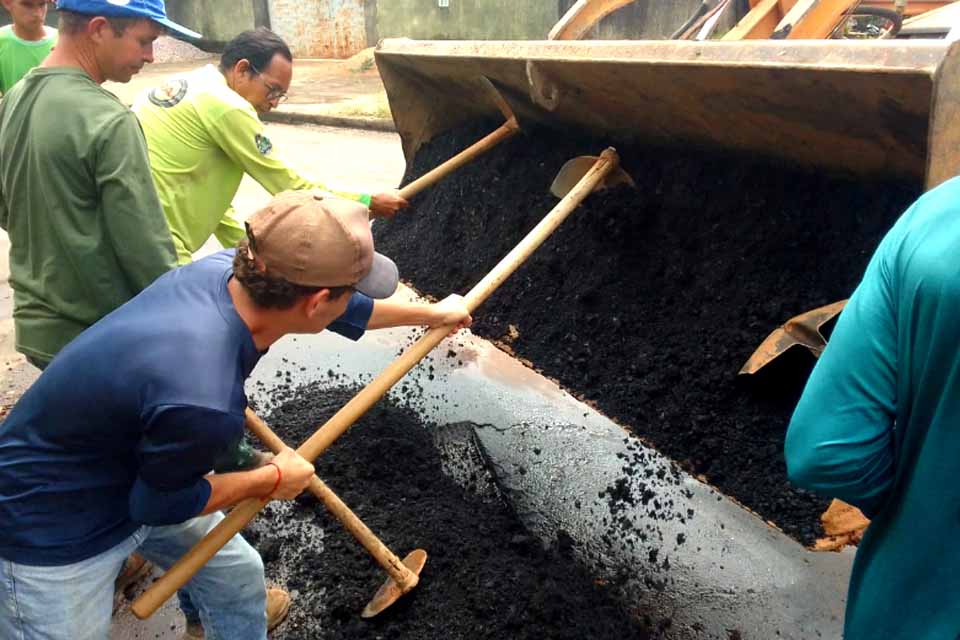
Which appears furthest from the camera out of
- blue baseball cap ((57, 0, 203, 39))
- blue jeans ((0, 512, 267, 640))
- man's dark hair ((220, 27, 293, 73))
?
man's dark hair ((220, 27, 293, 73))

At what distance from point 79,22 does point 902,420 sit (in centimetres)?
220

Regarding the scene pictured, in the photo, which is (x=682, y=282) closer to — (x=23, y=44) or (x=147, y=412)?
(x=147, y=412)

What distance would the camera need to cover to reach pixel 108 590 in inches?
66.2

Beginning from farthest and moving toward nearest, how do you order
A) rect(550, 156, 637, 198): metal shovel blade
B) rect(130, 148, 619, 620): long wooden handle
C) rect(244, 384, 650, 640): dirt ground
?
rect(550, 156, 637, 198): metal shovel blade < rect(244, 384, 650, 640): dirt ground < rect(130, 148, 619, 620): long wooden handle

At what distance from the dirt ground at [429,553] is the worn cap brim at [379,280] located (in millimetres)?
1261

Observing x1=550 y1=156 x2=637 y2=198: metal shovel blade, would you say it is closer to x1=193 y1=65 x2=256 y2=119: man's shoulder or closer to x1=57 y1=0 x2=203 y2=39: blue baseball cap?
x1=193 y1=65 x2=256 y2=119: man's shoulder

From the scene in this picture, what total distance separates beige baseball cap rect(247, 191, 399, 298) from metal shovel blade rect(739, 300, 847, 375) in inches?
47.6

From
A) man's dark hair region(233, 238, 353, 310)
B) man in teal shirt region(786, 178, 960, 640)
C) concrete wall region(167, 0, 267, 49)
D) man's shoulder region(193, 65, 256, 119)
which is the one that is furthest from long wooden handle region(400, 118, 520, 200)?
concrete wall region(167, 0, 267, 49)

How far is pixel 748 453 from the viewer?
7.45ft

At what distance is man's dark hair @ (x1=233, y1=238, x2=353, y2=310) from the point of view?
4.80ft

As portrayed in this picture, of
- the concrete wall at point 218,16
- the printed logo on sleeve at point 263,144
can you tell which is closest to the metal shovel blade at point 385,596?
the printed logo on sleeve at point 263,144

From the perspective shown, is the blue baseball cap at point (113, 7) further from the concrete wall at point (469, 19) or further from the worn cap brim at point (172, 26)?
the concrete wall at point (469, 19)

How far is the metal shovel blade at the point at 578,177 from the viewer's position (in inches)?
120

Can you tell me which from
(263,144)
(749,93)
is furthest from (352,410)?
(749,93)
